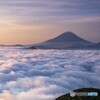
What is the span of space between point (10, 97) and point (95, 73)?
2329 cm

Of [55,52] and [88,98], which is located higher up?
[55,52]

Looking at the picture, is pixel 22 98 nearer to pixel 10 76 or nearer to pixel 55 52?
pixel 10 76

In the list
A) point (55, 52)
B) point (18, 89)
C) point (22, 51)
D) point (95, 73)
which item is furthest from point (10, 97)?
point (22, 51)

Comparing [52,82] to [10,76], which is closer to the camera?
[52,82]

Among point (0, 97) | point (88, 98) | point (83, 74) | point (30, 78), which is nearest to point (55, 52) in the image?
point (30, 78)

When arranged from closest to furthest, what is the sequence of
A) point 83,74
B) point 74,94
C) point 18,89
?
1. point 74,94
2. point 18,89
3. point 83,74

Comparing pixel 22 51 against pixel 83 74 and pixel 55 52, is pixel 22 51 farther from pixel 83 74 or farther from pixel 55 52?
pixel 83 74

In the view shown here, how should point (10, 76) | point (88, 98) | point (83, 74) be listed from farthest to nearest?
point (10, 76) → point (83, 74) → point (88, 98)

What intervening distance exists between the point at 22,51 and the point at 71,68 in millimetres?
77516

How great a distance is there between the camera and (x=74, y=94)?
2756 centimetres

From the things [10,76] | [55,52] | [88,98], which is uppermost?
[55,52]

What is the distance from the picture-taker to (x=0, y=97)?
6056 cm

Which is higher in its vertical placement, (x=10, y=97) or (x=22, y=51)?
(x=22, y=51)

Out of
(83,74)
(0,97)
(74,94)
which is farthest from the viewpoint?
(83,74)
